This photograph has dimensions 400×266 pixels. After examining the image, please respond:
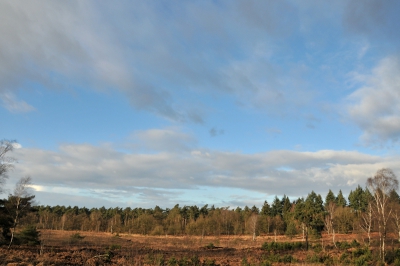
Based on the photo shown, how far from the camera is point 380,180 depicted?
29.4 metres

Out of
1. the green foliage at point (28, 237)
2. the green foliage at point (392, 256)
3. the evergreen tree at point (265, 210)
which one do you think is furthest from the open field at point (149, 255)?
the evergreen tree at point (265, 210)

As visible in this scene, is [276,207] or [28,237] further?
[276,207]

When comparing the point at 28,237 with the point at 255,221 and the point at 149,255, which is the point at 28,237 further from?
the point at 255,221

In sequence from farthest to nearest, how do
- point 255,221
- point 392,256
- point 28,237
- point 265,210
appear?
point 265,210
point 255,221
point 28,237
point 392,256

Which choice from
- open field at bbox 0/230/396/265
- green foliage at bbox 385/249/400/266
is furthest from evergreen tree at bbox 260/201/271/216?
green foliage at bbox 385/249/400/266

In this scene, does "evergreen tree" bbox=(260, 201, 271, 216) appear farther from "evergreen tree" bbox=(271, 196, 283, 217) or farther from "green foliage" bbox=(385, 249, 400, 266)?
"green foliage" bbox=(385, 249, 400, 266)

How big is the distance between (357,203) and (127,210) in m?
79.9

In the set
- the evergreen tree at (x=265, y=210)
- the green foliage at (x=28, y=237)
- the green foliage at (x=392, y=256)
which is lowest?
the green foliage at (x=28, y=237)

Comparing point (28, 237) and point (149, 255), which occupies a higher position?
point (149, 255)

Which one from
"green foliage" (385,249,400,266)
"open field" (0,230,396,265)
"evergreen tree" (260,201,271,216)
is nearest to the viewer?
"open field" (0,230,396,265)

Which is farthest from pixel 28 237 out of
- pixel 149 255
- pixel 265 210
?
pixel 265 210

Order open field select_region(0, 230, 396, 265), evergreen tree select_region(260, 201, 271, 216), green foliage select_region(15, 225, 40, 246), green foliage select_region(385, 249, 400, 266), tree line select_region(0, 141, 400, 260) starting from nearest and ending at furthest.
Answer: open field select_region(0, 230, 396, 265)
green foliage select_region(385, 249, 400, 266)
green foliage select_region(15, 225, 40, 246)
tree line select_region(0, 141, 400, 260)
evergreen tree select_region(260, 201, 271, 216)

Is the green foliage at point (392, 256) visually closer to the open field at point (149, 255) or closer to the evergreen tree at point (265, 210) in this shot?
the open field at point (149, 255)

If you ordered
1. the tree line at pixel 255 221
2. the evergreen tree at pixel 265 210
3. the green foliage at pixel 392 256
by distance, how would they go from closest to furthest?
the green foliage at pixel 392 256, the tree line at pixel 255 221, the evergreen tree at pixel 265 210
